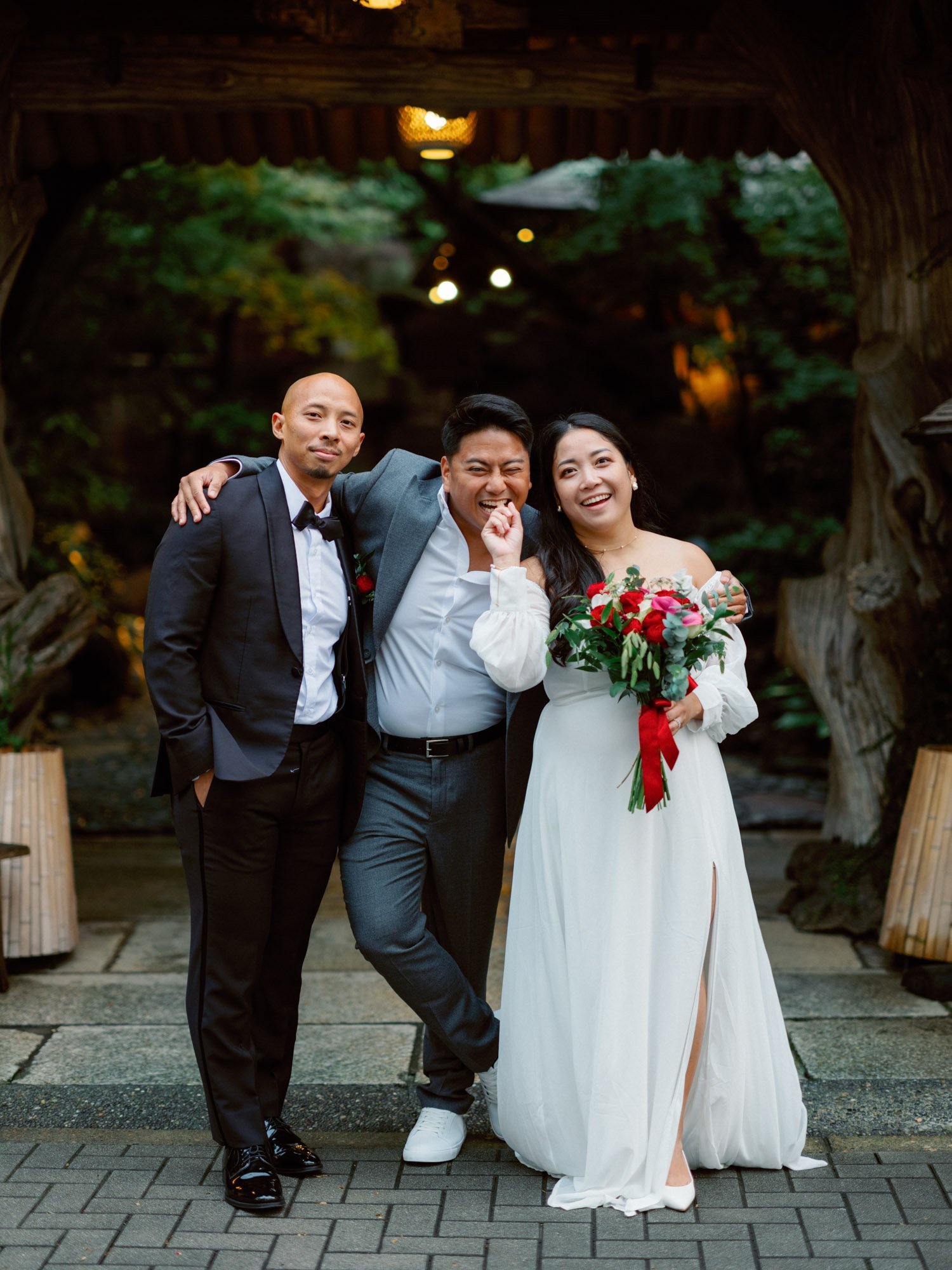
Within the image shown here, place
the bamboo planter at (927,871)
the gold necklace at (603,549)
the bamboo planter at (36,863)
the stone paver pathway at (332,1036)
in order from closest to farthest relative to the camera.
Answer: the gold necklace at (603,549) → the stone paver pathway at (332,1036) → the bamboo planter at (927,871) → the bamboo planter at (36,863)

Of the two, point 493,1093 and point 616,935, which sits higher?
point 616,935

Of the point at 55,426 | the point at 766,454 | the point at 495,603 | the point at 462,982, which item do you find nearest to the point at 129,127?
the point at 495,603

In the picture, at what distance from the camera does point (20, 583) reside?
5.87 meters

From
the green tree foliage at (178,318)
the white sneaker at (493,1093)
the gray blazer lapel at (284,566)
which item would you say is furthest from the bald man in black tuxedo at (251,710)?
the green tree foliage at (178,318)

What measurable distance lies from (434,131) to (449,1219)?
4582mm

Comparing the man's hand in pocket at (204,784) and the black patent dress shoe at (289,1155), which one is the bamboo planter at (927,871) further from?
the man's hand in pocket at (204,784)

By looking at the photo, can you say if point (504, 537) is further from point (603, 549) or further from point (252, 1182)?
point (252, 1182)

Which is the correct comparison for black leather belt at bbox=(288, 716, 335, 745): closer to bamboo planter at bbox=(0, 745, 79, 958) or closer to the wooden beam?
bamboo planter at bbox=(0, 745, 79, 958)

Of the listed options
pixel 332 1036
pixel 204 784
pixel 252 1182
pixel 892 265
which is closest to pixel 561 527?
pixel 204 784

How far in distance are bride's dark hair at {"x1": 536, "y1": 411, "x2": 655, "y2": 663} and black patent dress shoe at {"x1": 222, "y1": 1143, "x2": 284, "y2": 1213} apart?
1.67m

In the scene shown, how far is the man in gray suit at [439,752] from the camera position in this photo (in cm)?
362

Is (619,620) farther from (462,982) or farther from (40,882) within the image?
(40,882)

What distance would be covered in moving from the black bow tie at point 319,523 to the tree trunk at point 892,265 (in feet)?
9.09

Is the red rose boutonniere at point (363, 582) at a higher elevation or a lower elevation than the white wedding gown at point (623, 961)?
higher
